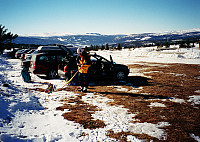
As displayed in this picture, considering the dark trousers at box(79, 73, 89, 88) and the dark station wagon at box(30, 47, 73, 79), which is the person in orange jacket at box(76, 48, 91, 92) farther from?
the dark station wagon at box(30, 47, 73, 79)

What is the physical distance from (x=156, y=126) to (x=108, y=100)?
2.40 metres

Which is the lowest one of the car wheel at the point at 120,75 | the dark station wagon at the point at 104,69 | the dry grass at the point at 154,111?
the dry grass at the point at 154,111

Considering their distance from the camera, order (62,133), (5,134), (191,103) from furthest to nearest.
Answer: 1. (191,103)
2. (62,133)
3. (5,134)

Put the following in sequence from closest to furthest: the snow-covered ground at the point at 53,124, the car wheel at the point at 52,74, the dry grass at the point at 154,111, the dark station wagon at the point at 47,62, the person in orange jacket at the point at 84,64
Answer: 1. the snow-covered ground at the point at 53,124
2. the dry grass at the point at 154,111
3. the person in orange jacket at the point at 84,64
4. the dark station wagon at the point at 47,62
5. the car wheel at the point at 52,74

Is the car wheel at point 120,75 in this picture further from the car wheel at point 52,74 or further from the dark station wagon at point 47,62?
the car wheel at point 52,74

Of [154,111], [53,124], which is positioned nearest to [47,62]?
[53,124]

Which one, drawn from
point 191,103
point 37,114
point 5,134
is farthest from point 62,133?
point 191,103

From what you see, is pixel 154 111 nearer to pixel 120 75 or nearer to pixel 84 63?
pixel 84 63

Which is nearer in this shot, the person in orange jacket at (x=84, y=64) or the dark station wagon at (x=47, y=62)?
the person in orange jacket at (x=84, y=64)

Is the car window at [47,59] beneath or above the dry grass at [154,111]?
above

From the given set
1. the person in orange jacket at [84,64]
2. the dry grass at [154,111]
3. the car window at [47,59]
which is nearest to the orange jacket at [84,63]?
the person in orange jacket at [84,64]

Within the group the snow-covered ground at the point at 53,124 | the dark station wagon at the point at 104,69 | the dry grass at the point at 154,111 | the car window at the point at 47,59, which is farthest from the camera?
the car window at the point at 47,59

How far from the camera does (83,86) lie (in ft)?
23.6

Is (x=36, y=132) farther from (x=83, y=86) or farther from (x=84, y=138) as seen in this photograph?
(x=83, y=86)
